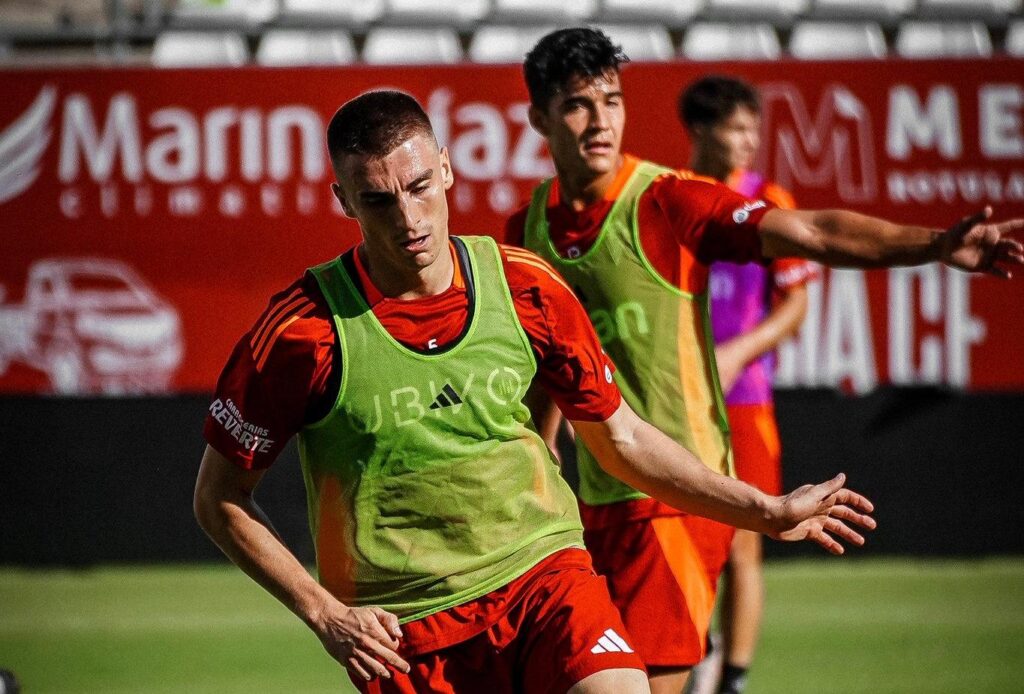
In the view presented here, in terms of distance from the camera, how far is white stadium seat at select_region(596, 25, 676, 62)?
1407cm

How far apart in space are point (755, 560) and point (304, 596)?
11.6 feet

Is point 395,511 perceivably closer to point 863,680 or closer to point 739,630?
point 739,630

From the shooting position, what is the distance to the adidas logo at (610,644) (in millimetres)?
3602

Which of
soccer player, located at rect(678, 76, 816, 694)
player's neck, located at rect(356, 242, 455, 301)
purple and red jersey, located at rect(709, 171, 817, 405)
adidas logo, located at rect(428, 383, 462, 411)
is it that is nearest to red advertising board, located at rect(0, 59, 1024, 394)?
soccer player, located at rect(678, 76, 816, 694)

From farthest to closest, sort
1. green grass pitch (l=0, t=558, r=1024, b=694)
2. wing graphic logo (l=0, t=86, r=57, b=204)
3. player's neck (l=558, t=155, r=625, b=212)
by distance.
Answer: wing graphic logo (l=0, t=86, r=57, b=204) < green grass pitch (l=0, t=558, r=1024, b=694) < player's neck (l=558, t=155, r=625, b=212)

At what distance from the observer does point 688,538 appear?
4852 millimetres

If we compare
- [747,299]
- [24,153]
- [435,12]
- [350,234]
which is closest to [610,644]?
[747,299]

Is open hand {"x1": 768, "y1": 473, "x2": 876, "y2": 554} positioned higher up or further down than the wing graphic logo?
further down

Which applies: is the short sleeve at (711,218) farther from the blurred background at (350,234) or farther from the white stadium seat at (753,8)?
the white stadium seat at (753,8)

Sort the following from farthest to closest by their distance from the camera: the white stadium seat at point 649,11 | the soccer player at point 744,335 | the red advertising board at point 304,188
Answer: the white stadium seat at point 649,11
the red advertising board at point 304,188
the soccer player at point 744,335

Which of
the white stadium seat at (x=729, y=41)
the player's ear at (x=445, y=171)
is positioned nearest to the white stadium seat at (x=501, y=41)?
the white stadium seat at (x=729, y=41)

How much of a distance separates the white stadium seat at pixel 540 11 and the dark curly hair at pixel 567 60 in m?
9.21

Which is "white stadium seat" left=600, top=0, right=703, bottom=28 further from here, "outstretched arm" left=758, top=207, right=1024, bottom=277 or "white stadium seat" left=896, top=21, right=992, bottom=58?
"outstretched arm" left=758, top=207, right=1024, bottom=277

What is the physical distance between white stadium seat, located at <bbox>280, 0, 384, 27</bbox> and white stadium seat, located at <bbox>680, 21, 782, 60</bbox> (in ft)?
10.1
